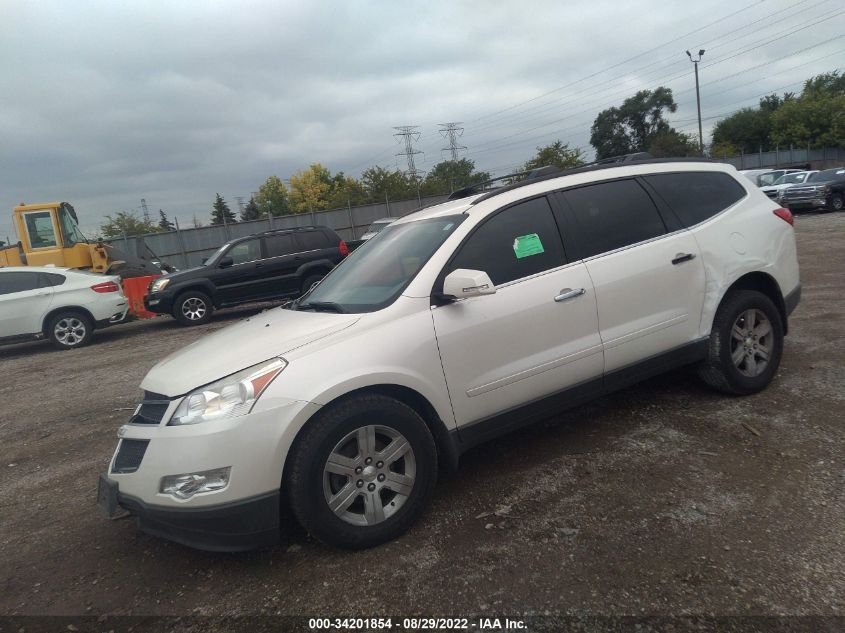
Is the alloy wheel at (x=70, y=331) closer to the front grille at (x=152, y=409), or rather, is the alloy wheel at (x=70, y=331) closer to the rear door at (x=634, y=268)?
the front grille at (x=152, y=409)

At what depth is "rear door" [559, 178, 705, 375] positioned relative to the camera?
3709 millimetres

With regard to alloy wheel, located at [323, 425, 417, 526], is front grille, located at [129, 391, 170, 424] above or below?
above

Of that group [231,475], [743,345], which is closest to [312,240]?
[743,345]

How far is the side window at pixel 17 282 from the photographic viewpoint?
10531 mm

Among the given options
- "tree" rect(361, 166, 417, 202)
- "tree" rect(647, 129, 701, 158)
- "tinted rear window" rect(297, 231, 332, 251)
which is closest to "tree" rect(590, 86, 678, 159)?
"tree" rect(647, 129, 701, 158)

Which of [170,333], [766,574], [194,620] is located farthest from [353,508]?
[170,333]

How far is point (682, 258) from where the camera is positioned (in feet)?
13.1

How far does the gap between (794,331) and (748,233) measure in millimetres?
2363

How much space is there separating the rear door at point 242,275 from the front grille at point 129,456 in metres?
10.0

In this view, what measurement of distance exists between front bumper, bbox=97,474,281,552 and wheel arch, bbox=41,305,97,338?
385 inches

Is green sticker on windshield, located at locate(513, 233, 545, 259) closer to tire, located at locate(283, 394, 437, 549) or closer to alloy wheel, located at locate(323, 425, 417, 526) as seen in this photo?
tire, located at locate(283, 394, 437, 549)

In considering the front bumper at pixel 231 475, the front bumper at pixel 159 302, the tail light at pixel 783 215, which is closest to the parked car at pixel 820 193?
the tail light at pixel 783 215

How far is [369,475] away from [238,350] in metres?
0.94

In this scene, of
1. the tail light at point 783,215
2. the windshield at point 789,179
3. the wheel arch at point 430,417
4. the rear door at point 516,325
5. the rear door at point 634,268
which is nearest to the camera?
the wheel arch at point 430,417
